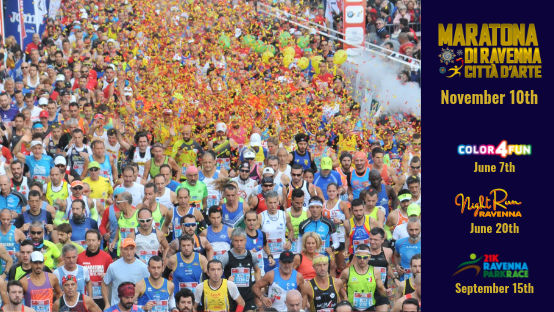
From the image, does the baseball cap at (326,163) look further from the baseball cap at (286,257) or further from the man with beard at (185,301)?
the man with beard at (185,301)

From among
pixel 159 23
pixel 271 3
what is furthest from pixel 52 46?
pixel 271 3

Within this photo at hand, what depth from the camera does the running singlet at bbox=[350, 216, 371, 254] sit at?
1327 centimetres

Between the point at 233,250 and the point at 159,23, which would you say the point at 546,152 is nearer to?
the point at 233,250

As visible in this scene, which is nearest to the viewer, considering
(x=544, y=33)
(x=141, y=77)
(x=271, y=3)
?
(x=544, y=33)

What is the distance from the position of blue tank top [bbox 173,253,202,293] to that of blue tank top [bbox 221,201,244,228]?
1.20 m

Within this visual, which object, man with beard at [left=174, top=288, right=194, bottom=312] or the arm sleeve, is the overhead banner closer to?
the arm sleeve

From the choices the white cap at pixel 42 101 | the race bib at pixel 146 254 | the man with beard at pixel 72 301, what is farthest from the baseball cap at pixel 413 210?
the white cap at pixel 42 101

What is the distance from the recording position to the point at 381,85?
2234cm

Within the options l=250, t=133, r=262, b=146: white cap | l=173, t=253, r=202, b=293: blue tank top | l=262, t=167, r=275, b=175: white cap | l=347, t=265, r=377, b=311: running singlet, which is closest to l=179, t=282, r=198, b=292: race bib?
l=173, t=253, r=202, b=293: blue tank top

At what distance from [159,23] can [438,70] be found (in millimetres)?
15327

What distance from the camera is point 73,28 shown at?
23.2 meters

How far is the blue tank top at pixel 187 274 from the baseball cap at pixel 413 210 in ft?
8.96

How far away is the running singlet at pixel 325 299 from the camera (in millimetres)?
12148

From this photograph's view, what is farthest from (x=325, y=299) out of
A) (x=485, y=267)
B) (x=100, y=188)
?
(x=100, y=188)
